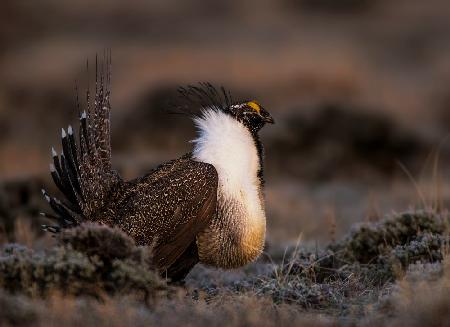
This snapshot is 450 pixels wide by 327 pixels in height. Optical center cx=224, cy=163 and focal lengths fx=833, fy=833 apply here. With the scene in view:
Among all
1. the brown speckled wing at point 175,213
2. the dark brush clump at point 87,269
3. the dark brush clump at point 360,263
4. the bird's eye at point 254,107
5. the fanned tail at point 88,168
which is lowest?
the dark brush clump at point 360,263

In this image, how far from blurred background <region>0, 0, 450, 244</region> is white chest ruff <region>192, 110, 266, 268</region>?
134 cm

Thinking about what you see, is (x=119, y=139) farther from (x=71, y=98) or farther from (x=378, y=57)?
(x=378, y=57)

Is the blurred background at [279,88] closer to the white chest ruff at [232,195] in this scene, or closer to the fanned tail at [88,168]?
the fanned tail at [88,168]

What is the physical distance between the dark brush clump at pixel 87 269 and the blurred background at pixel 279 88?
2.51 m

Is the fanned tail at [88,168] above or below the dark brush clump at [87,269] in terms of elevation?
above

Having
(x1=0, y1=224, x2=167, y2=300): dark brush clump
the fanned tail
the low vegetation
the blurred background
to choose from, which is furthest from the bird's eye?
(x1=0, y1=224, x2=167, y2=300): dark brush clump

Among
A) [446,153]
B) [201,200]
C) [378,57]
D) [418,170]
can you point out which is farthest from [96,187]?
[378,57]

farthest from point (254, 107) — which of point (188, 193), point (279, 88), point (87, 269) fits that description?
point (279, 88)

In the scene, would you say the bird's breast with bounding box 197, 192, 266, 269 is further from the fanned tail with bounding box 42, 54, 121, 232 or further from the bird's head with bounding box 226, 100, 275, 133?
the fanned tail with bounding box 42, 54, 121, 232

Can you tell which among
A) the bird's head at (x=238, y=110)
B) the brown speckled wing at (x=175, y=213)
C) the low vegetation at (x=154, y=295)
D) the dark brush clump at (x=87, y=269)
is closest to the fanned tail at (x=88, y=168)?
the brown speckled wing at (x=175, y=213)

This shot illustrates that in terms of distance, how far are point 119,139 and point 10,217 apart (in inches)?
285

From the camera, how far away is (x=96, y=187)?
5.34 meters

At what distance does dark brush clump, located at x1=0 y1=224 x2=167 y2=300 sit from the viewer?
3.97 metres

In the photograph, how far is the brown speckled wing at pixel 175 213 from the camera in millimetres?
5004
